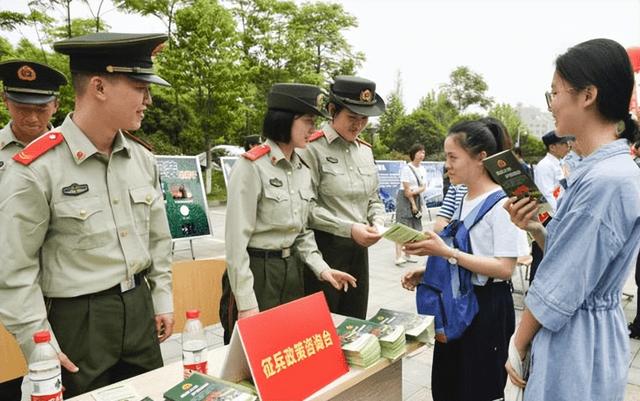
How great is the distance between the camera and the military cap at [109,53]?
→ 1.57 metres

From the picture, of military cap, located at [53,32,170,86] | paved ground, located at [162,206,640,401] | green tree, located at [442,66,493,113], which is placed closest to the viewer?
military cap, located at [53,32,170,86]

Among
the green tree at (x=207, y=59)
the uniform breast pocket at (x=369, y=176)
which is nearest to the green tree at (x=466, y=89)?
the green tree at (x=207, y=59)

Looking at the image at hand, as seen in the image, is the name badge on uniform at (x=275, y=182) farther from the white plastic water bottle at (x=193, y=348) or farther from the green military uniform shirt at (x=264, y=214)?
the white plastic water bottle at (x=193, y=348)

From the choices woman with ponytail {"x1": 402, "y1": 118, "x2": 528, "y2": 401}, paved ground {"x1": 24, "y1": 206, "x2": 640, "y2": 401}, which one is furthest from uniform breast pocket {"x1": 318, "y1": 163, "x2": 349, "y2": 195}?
paved ground {"x1": 24, "y1": 206, "x2": 640, "y2": 401}

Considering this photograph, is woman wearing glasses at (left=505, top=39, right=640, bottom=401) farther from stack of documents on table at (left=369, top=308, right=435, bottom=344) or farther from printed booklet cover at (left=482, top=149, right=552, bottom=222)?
stack of documents on table at (left=369, top=308, right=435, bottom=344)

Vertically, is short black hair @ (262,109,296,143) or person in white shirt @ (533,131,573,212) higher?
short black hair @ (262,109,296,143)

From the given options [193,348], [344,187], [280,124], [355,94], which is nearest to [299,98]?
[280,124]

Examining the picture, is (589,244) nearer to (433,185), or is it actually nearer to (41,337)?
(41,337)

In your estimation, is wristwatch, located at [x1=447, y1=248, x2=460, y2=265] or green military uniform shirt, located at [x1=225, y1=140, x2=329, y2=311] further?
green military uniform shirt, located at [x1=225, y1=140, x2=329, y2=311]

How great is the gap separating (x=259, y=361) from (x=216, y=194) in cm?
1603

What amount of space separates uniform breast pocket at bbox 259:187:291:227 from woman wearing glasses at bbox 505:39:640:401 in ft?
3.97

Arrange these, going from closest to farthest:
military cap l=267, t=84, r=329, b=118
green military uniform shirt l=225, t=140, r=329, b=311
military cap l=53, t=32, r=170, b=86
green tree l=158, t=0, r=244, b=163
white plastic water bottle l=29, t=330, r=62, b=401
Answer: white plastic water bottle l=29, t=330, r=62, b=401 < military cap l=53, t=32, r=170, b=86 < green military uniform shirt l=225, t=140, r=329, b=311 < military cap l=267, t=84, r=329, b=118 < green tree l=158, t=0, r=244, b=163

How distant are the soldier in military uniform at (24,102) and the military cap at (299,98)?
1605mm

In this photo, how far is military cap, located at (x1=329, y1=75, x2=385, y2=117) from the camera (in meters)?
2.56
